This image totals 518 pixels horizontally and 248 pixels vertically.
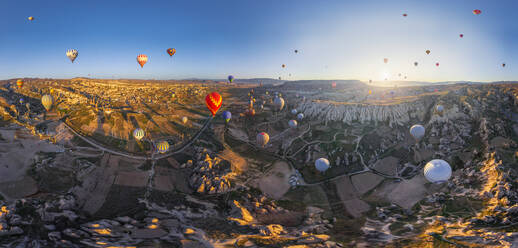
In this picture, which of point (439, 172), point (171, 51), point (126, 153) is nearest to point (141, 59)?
point (171, 51)

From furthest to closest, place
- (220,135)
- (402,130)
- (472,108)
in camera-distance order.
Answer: (220,135) < (402,130) < (472,108)

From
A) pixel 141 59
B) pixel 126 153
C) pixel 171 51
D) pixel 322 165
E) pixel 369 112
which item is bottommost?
pixel 322 165

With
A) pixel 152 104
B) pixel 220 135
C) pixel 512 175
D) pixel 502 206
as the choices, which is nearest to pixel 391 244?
pixel 502 206

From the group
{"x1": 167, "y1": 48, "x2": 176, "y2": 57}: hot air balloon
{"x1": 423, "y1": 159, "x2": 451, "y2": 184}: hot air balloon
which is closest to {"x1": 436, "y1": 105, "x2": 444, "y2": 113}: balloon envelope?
{"x1": 423, "y1": 159, "x2": 451, "y2": 184}: hot air balloon

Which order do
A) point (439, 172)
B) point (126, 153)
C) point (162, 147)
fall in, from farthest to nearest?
point (162, 147), point (126, 153), point (439, 172)

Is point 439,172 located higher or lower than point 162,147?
higher

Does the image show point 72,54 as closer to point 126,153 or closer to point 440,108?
point 126,153

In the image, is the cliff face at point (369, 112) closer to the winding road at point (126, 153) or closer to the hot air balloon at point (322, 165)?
the hot air balloon at point (322, 165)

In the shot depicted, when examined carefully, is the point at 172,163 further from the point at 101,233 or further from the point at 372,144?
the point at 372,144

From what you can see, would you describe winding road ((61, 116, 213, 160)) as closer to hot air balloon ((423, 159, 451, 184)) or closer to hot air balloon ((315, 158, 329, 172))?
hot air balloon ((315, 158, 329, 172))
